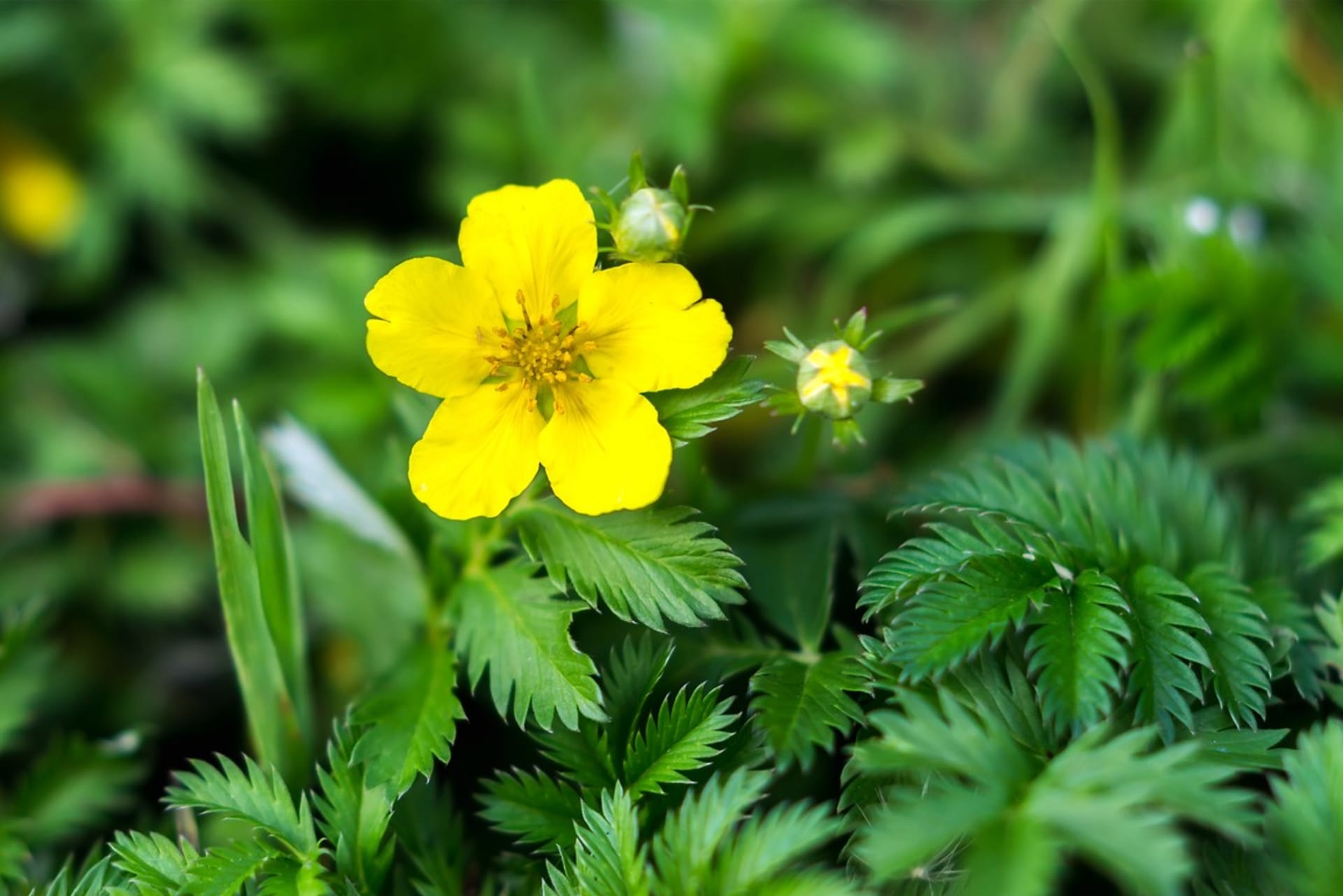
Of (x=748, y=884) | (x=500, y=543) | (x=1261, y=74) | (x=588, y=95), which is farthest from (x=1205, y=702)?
(x=588, y=95)

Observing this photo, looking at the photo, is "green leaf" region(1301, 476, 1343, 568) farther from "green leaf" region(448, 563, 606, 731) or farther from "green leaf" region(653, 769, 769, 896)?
"green leaf" region(448, 563, 606, 731)

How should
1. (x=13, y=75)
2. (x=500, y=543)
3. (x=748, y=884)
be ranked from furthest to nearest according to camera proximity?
1. (x=13, y=75)
2. (x=500, y=543)
3. (x=748, y=884)

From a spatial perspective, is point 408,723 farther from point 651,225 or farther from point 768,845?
point 651,225

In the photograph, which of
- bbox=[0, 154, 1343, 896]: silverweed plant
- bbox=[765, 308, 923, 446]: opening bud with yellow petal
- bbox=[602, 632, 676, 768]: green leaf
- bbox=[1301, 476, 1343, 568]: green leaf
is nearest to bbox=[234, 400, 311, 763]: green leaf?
bbox=[0, 154, 1343, 896]: silverweed plant

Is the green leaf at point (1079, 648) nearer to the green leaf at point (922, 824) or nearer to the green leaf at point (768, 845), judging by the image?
the green leaf at point (922, 824)

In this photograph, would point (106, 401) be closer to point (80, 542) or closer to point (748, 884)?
point (80, 542)

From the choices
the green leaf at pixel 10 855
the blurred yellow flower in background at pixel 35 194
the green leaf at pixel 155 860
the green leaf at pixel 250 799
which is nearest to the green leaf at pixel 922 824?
the green leaf at pixel 250 799
